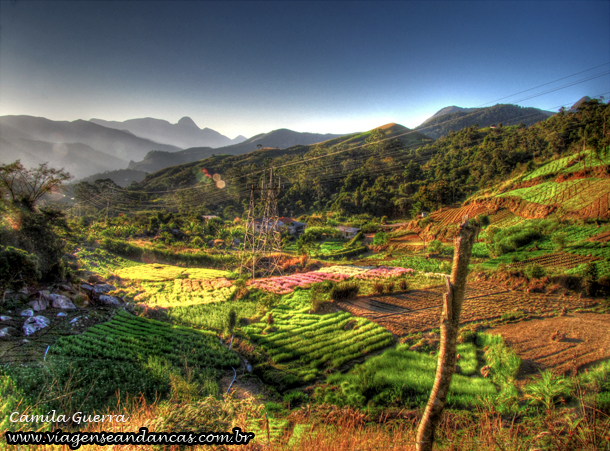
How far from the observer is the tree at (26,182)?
47.1 ft

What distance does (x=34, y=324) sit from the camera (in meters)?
9.30

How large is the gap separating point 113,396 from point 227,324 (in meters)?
5.73

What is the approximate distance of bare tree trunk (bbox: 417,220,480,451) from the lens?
7.22ft

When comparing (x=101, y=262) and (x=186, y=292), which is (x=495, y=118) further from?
(x=101, y=262)

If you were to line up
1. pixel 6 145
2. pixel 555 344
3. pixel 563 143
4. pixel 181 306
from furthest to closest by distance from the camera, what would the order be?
pixel 6 145 < pixel 563 143 < pixel 181 306 < pixel 555 344

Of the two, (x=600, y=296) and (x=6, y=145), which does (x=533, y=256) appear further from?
(x=6, y=145)

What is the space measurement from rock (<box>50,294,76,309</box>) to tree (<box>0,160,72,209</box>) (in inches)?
302

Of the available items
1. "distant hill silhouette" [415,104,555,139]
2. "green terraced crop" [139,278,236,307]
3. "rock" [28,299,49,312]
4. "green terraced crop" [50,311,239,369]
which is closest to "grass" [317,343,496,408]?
"green terraced crop" [50,311,239,369]

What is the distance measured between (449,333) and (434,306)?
13139 mm

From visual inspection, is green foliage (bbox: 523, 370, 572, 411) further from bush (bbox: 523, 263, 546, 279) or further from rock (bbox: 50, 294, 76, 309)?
rock (bbox: 50, 294, 76, 309)

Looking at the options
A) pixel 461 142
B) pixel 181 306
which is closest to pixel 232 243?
pixel 181 306

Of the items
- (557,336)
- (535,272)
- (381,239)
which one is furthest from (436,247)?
(557,336)

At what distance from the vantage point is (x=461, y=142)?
A: 66.9 m

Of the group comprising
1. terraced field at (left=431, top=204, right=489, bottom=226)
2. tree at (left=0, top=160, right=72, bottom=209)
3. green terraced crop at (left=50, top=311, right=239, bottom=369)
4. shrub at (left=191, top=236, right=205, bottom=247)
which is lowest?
green terraced crop at (left=50, top=311, right=239, bottom=369)
